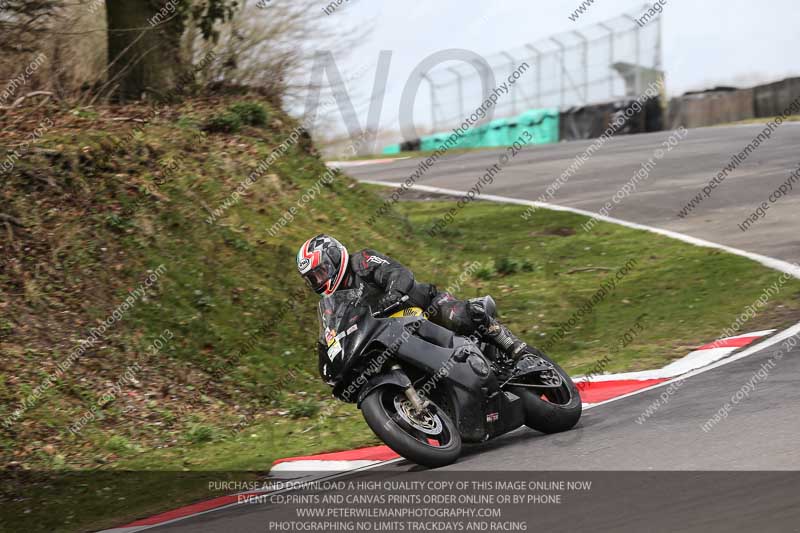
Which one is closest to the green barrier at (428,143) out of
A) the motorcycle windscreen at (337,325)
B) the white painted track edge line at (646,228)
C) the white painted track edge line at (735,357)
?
the white painted track edge line at (646,228)

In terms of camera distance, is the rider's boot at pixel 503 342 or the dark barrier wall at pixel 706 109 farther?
the dark barrier wall at pixel 706 109

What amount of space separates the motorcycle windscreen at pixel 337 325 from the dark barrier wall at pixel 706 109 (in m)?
31.5

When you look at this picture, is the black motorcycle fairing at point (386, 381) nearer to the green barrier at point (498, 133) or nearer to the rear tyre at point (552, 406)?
the rear tyre at point (552, 406)

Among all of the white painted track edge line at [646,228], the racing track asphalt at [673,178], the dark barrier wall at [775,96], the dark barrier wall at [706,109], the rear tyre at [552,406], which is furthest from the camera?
the dark barrier wall at [706,109]

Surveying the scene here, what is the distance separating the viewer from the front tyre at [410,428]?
22.0 ft

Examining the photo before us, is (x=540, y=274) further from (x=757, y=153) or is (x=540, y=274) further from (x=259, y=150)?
(x=757, y=153)

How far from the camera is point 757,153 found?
23188 mm

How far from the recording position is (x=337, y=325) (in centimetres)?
709

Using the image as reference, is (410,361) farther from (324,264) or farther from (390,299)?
(324,264)

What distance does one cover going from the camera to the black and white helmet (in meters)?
7.30

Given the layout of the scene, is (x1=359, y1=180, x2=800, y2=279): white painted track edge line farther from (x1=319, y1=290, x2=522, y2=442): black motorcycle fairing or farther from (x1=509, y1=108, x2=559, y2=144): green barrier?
(x1=509, y1=108, x2=559, y2=144): green barrier

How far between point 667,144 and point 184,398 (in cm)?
1984

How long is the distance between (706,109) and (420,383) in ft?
106

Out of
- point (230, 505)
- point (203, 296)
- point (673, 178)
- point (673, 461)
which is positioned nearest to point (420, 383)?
point (230, 505)
